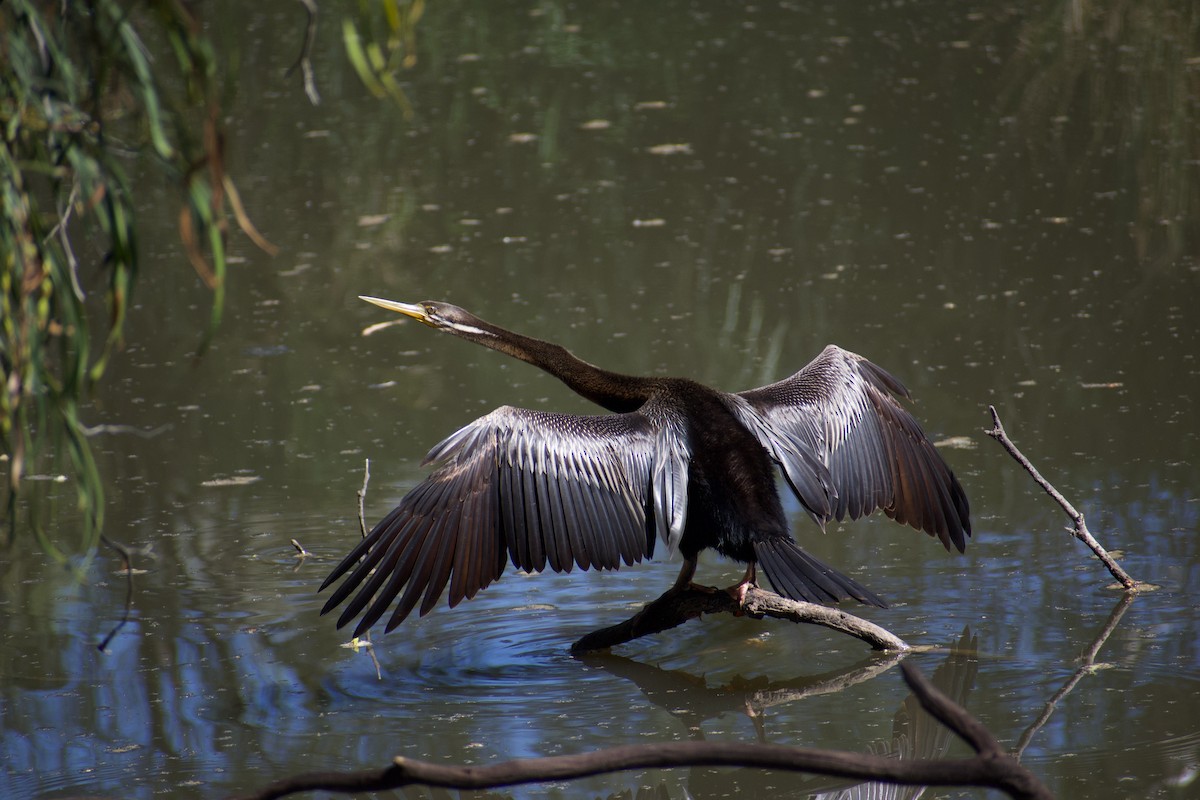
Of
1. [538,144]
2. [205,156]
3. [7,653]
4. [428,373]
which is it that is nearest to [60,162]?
[205,156]

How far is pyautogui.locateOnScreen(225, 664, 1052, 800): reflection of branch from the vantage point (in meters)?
2.24

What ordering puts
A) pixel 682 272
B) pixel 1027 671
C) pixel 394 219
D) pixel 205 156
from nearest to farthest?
pixel 205 156, pixel 1027 671, pixel 682 272, pixel 394 219

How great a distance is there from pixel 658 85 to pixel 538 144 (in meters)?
1.71

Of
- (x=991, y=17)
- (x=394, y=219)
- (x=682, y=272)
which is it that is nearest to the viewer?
(x=682, y=272)

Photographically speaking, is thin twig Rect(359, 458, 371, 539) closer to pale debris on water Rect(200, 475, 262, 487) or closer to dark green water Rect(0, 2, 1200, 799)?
dark green water Rect(0, 2, 1200, 799)

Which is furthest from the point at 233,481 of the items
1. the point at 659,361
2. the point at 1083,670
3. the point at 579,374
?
the point at 1083,670

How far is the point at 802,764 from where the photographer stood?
89.1 inches

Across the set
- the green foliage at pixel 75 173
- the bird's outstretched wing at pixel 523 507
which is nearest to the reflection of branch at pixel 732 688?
the bird's outstretched wing at pixel 523 507

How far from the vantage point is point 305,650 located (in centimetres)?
474

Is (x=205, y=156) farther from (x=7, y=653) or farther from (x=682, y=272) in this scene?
(x=682, y=272)

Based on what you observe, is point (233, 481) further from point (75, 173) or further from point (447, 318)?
point (75, 173)

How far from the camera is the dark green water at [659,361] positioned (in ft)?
13.7

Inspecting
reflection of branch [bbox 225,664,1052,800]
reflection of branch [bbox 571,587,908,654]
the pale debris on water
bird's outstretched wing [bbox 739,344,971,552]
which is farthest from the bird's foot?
the pale debris on water

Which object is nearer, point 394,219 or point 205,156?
point 205,156
